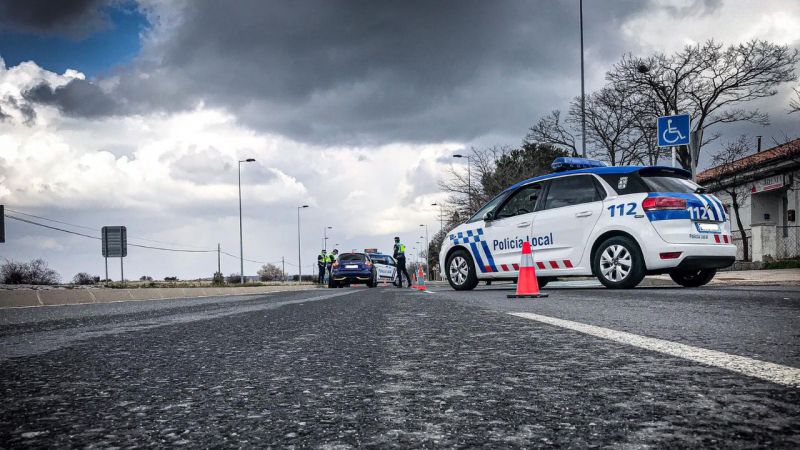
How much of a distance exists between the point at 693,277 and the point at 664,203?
2.29 m

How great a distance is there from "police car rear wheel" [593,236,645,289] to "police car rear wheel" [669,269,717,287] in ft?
5.35

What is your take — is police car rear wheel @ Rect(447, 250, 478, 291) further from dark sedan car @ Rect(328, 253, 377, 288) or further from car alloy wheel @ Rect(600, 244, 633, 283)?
dark sedan car @ Rect(328, 253, 377, 288)

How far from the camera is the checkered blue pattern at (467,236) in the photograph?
11395 mm

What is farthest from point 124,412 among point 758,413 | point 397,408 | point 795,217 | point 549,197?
point 795,217

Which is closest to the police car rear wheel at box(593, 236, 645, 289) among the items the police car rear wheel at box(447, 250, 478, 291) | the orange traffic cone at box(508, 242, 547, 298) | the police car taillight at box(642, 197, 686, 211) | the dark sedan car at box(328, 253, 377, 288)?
the police car taillight at box(642, 197, 686, 211)

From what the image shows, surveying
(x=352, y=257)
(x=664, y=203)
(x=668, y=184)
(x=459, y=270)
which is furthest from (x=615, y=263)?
(x=352, y=257)

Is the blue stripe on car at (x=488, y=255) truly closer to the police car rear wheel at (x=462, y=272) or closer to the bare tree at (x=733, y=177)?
the police car rear wheel at (x=462, y=272)

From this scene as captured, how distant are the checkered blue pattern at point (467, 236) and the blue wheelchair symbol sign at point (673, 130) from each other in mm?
6281

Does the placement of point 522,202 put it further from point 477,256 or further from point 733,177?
point 733,177

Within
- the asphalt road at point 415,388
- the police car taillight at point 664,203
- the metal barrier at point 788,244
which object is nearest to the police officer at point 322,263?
the metal barrier at point 788,244

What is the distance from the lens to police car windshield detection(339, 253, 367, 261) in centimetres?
2570

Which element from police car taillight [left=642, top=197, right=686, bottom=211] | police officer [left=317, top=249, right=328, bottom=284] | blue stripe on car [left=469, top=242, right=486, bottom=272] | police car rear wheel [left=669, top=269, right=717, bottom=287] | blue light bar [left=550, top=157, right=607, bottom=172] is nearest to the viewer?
police car taillight [left=642, top=197, right=686, bottom=211]

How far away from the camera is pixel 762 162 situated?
3098cm

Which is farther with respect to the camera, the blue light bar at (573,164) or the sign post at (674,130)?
the sign post at (674,130)
